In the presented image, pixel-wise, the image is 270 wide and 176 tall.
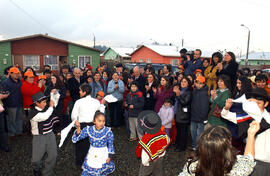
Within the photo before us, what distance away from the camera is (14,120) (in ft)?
18.2

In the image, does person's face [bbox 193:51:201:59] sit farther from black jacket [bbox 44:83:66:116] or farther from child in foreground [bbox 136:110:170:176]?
black jacket [bbox 44:83:66:116]

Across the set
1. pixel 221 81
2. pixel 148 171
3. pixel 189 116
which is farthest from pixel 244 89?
pixel 148 171

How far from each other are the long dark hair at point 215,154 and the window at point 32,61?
65.6 feet

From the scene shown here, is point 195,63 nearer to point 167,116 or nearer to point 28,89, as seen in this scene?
point 167,116

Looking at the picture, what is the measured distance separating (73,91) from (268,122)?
17.5 feet

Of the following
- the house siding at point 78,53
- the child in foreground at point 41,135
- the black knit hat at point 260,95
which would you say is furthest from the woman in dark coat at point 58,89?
the house siding at point 78,53

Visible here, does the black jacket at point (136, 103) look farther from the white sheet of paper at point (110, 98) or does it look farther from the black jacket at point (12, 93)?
the black jacket at point (12, 93)

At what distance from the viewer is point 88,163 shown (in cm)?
321

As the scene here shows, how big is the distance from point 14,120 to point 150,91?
4.18 m

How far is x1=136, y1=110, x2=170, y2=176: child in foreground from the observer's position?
296 cm

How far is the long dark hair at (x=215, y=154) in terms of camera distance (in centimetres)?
152

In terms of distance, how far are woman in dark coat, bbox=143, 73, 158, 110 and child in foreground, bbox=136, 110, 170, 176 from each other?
297cm

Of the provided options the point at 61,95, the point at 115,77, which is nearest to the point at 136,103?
the point at 115,77

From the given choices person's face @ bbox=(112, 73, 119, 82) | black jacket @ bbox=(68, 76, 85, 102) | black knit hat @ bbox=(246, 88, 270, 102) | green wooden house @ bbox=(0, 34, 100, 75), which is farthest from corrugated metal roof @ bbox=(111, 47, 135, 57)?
black knit hat @ bbox=(246, 88, 270, 102)
